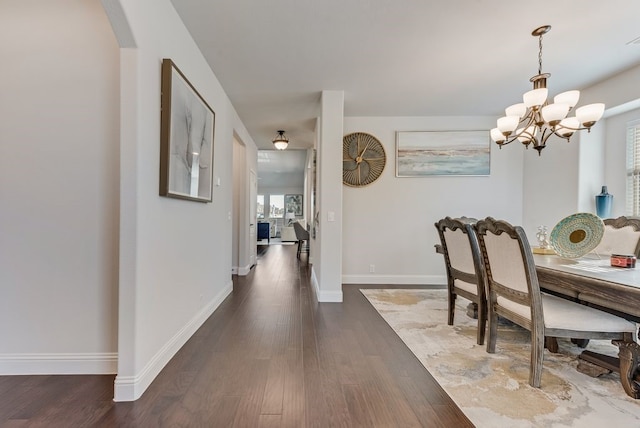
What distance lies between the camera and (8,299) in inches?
73.0

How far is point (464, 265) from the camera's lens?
258cm

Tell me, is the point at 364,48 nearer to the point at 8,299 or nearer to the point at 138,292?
the point at 138,292

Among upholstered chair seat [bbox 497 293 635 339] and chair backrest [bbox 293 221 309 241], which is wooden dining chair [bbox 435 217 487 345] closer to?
upholstered chair seat [bbox 497 293 635 339]

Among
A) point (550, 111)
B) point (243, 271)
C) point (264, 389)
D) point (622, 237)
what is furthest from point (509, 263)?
point (243, 271)

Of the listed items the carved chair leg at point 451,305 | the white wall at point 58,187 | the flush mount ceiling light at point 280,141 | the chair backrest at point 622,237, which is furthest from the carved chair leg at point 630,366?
the flush mount ceiling light at point 280,141

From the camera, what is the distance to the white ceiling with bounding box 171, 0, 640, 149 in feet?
7.05

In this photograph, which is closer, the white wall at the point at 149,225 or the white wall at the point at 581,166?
the white wall at the point at 149,225

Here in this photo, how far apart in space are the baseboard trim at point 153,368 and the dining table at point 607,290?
255 centimetres

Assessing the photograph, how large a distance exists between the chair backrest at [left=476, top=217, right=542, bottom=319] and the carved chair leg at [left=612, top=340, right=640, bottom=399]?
19.9 inches

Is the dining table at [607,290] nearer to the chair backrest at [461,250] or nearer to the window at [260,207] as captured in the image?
the chair backrest at [461,250]

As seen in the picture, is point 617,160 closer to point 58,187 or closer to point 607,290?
point 607,290

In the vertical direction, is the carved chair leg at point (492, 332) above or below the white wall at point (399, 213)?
below

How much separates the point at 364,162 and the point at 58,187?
11.8 feet

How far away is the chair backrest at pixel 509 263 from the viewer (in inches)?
69.2
